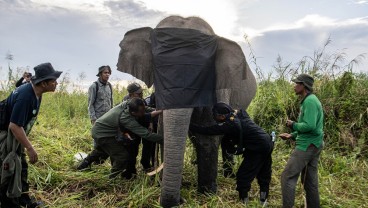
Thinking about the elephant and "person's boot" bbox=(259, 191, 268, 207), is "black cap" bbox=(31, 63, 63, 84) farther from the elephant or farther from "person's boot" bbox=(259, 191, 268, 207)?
"person's boot" bbox=(259, 191, 268, 207)

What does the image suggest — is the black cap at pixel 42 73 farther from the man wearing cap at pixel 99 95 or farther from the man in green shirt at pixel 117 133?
the man wearing cap at pixel 99 95

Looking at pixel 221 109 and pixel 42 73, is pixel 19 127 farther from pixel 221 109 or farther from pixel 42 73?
pixel 221 109

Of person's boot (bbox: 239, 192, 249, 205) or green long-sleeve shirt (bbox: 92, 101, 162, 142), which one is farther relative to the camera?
green long-sleeve shirt (bbox: 92, 101, 162, 142)

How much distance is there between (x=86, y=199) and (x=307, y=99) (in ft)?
8.58

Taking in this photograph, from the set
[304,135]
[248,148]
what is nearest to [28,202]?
[248,148]

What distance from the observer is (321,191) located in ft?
17.1

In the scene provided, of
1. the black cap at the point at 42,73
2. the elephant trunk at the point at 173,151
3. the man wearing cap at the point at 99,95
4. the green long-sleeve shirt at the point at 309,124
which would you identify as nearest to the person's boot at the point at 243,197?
the green long-sleeve shirt at the point at 309,124

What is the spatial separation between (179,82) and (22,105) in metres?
1.47

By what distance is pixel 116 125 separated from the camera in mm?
5125

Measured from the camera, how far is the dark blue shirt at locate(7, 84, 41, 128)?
383 cm

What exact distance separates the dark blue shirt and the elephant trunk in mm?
1283

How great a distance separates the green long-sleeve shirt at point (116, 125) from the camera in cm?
488

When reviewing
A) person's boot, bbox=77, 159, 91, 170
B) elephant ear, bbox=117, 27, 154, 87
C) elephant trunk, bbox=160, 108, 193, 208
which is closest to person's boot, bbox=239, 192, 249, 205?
elephant trunk, bbox=160, 108, 193, 208

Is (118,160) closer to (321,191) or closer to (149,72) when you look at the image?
(149,72)
